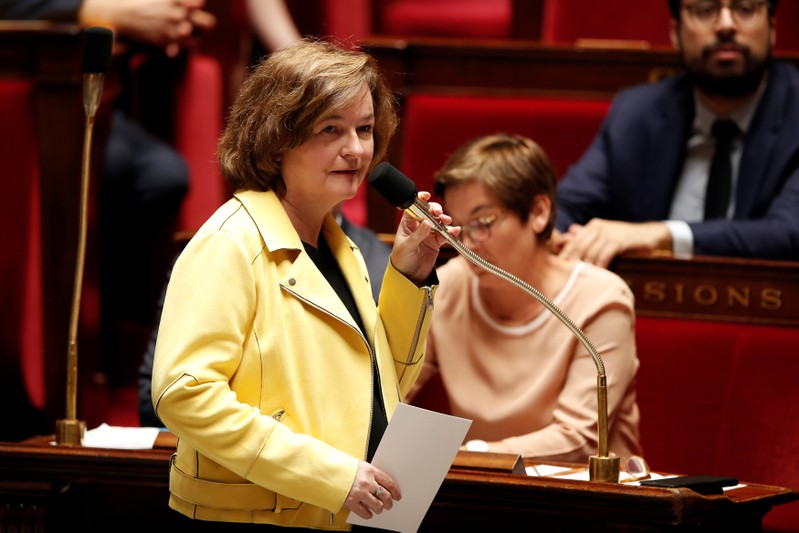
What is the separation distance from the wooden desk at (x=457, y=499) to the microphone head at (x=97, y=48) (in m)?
0.35

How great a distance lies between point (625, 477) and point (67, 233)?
2.85 feet

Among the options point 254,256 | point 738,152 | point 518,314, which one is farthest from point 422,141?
point 254,256

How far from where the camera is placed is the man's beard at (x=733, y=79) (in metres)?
1.71

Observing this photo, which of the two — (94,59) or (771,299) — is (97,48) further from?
(771,299)

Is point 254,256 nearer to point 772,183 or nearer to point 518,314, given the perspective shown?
point 518,314

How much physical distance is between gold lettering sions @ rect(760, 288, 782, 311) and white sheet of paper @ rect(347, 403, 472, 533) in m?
0.67

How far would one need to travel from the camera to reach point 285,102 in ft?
2.83

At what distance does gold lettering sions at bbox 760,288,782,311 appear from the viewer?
1.40m

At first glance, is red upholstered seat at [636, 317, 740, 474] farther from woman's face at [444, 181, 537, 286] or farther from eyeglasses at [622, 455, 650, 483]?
eyeglasses at [622, 455, 650, 483]

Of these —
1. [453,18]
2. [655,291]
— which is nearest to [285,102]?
[655,291]

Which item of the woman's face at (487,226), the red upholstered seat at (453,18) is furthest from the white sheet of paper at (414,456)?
the red upholstered seat at (453,18)

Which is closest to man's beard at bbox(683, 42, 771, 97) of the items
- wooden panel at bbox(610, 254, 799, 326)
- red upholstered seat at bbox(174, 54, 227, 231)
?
wooden panel at bbox(610, 254, 799, 326)

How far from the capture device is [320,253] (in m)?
0.93

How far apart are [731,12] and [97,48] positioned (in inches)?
36.7
